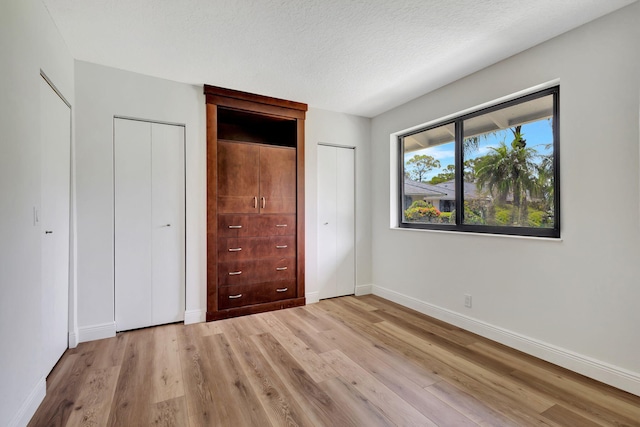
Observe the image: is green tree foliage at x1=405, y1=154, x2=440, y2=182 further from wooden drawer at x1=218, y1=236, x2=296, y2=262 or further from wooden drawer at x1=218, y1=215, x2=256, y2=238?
wooden drawer at x1=218, y1=215, x2=256, y2=238

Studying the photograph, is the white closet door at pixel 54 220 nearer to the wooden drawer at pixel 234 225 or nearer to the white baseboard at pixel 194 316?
the white baseboard at pixel 194 316

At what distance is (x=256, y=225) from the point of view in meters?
3.38

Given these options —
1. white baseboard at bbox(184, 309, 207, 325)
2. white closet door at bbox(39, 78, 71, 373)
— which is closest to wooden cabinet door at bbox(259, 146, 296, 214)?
white baseboard at bbox(184, 309, 207, 325)

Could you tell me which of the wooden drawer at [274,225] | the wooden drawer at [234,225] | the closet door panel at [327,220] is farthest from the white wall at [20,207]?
the closet door panel at [327,220]

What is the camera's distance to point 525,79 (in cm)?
238

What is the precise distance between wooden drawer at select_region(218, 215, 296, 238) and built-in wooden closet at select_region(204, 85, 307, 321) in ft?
0.03

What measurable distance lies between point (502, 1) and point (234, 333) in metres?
3.21

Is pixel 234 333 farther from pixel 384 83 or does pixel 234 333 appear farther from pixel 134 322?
pixel 384 83

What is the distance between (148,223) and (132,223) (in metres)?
0.13

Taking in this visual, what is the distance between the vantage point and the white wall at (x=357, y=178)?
3.71 metres

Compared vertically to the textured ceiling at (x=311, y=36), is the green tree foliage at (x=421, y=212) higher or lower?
lower

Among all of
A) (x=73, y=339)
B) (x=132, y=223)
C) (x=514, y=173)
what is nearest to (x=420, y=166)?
(x=514, y=173)

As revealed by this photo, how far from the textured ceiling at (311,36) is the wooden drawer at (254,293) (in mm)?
2159

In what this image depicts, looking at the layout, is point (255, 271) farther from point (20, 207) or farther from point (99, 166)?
point (20, 207)
